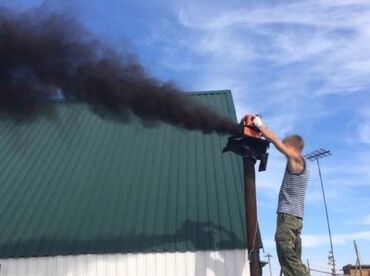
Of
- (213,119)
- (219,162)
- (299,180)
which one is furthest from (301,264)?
(219,162)

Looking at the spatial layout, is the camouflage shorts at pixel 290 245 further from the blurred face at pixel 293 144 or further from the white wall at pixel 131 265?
the white wall at pixel 131 265

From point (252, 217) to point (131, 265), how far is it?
2654 millimetres

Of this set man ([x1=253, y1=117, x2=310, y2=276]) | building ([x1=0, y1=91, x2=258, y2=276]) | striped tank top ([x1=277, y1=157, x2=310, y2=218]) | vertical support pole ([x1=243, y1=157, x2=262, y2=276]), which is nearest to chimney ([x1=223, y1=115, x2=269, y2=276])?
vertical support pole ([x1=243, y1=157, x2=262, y2=276])

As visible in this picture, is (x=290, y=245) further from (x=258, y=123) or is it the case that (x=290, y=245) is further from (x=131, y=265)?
(x=131, y=265)

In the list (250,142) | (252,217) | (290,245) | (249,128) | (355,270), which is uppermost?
(355,270)

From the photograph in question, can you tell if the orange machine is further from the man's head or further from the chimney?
the man's head

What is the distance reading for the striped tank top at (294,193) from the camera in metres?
8.29

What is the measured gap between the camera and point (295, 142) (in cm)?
829

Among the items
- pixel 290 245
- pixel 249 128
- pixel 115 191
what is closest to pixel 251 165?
pixel 249 128

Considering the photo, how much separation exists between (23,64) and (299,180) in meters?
4.72

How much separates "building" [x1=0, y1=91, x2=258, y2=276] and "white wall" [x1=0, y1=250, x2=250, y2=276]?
2 centimetres

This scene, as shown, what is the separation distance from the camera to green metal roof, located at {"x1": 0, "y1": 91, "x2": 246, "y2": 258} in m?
10.6

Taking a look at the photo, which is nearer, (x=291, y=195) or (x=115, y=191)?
(x=291, y=195)

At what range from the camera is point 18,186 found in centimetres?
1316
